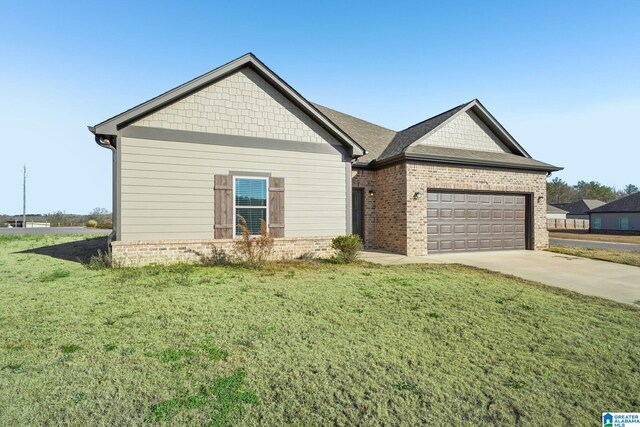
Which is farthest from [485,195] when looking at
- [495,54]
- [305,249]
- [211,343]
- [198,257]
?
[211,343]

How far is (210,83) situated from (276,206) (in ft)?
14.1

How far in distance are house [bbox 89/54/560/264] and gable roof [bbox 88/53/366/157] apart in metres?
0.03

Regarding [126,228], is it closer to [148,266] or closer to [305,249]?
[148,266]

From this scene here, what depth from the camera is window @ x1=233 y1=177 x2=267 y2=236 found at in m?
9.62

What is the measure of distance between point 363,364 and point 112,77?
13.4 m

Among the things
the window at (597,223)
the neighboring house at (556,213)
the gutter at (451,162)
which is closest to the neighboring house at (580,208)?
the neighboring house at (556,213)

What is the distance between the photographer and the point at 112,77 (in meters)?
11.4

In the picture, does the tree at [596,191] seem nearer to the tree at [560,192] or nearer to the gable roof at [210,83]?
the tree at [560,192]

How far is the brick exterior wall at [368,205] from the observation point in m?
13.8

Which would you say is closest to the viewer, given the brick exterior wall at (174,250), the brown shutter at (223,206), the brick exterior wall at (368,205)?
the brick exterior wall at (174,250)

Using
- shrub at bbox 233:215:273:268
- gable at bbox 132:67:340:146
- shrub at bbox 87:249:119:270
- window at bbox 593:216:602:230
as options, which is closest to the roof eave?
gable at bbox 132:67:340:146

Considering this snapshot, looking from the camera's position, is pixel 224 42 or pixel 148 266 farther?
pixel 224 42

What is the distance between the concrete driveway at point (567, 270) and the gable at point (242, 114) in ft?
22.1

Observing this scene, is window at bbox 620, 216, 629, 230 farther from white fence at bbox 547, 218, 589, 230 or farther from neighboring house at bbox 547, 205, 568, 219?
neighboring house at bbox 547, 205, 568, 219
